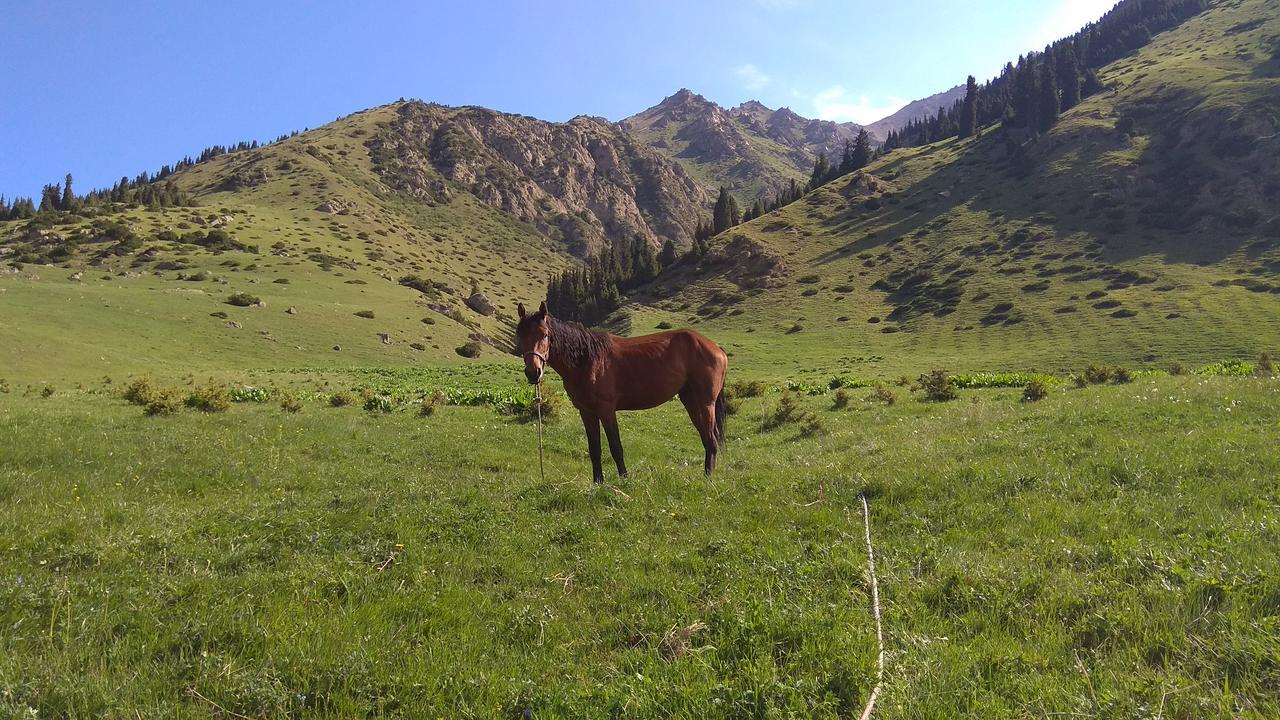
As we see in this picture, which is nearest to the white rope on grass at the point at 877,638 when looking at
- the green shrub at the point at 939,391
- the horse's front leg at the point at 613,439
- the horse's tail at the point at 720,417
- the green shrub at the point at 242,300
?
the horse's front leg at the point at 613,439

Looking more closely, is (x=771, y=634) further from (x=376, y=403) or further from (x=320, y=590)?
(x=376, y=403)

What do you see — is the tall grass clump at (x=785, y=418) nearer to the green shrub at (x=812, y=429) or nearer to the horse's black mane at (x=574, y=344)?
the green shrub at (x=812, y=429)

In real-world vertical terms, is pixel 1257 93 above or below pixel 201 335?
above

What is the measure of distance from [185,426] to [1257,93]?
589 ft

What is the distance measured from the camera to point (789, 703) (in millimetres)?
3504

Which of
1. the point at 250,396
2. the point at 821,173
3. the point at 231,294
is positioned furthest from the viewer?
the point at 821,173

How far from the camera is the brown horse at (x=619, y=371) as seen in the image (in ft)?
32.6

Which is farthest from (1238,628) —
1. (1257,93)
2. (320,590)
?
(1257,93)

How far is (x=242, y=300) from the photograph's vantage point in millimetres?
59656

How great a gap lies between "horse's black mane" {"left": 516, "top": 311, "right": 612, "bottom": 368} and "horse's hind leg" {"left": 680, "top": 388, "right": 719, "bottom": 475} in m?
2.27

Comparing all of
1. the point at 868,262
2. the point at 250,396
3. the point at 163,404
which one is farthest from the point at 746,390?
the point at 868,262

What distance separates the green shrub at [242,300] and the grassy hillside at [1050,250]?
183ft

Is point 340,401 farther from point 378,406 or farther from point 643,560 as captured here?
point 643,560

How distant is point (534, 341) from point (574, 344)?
124 centimetres
